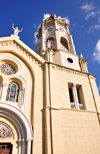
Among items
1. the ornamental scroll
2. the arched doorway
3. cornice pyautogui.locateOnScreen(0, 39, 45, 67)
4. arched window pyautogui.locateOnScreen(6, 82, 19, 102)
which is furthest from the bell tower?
the arched doorway

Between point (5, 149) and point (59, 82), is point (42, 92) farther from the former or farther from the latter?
point (5, 149)

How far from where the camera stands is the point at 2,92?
8.09m

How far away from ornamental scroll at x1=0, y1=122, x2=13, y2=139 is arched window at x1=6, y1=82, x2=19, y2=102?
1.81m

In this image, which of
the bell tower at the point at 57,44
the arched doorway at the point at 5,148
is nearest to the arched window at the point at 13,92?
the arched doorway at the point at 5,148

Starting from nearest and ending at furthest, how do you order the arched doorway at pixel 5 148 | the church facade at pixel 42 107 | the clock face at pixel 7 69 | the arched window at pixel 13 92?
1. the arched doorway at pixel 5 148
2. the church facade at pixel 42 107
3. the arched window at pixel 13 92
4. the clock face at pixel 7 69

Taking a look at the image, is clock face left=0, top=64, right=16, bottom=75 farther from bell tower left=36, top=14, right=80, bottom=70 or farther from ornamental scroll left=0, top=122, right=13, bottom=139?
ornamental scroll left=0, top=122, right=13, bottom=139

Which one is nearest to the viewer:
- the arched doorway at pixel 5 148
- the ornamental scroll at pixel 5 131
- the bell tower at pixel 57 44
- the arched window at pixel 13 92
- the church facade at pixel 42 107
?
the arched doorway at pixel 5 148

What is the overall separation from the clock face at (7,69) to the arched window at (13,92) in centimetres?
108

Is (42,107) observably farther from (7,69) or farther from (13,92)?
(7,69)

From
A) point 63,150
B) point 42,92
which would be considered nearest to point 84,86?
point 42,92

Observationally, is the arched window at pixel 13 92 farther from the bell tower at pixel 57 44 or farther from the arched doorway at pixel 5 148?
the bell tower at pixel 57 44

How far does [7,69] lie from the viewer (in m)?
9.66

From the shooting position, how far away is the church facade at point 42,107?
23.1ft

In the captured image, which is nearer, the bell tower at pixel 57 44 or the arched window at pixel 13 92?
the arched window at pixel 13 92
